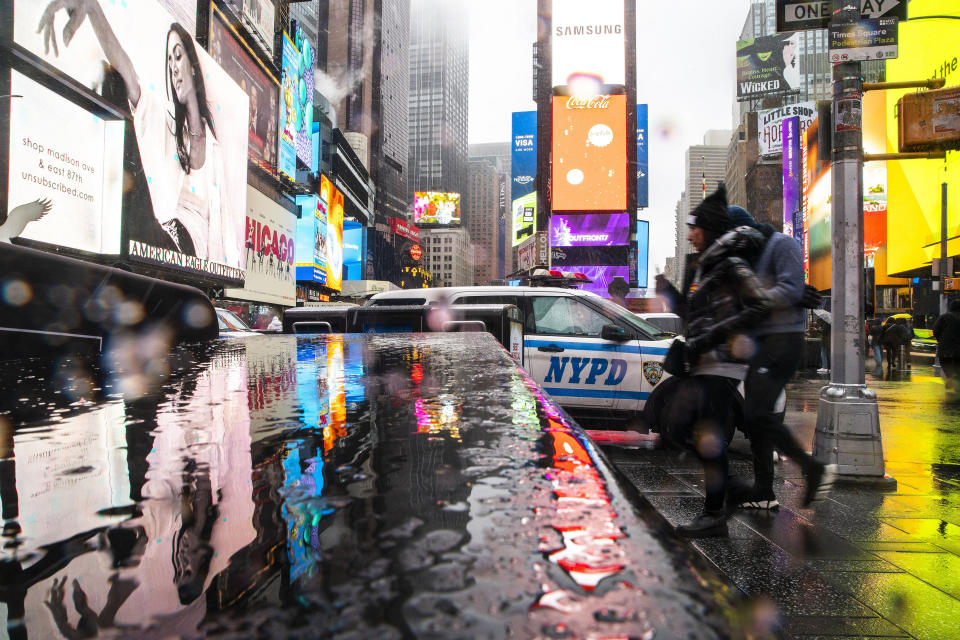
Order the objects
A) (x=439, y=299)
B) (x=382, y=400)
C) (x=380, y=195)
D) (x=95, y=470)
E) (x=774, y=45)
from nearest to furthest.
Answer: (x=95, y=470)
(x=382, y=400)
(x=439, y=299)
(x=774, y=45)
(x=380, y=195)

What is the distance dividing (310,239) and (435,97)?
12474 centimetres

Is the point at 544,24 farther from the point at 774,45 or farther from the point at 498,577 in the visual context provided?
the point at 774,45

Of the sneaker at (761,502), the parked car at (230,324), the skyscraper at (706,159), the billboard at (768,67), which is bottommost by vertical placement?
the sneaker at (761,502)

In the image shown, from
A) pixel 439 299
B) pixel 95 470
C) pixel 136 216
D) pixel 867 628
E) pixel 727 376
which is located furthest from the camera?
pixel 136 216

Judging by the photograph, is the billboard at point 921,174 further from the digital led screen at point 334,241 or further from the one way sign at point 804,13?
the digital led screen at point 334,241

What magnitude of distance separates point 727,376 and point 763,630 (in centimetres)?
309

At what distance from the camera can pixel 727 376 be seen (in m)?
3.20

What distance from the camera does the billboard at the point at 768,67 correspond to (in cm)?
6850

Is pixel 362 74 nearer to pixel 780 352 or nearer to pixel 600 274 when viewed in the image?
pixel 600 274

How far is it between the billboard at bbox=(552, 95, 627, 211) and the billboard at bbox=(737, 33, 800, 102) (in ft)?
163

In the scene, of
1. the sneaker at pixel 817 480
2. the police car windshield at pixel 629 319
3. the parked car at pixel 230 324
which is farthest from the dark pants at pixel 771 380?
the parked car at pixel 230 324

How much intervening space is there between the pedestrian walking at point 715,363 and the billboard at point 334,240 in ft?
170

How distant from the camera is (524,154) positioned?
209ft

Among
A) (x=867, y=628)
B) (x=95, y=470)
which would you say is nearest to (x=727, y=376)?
(x=867, y=628)
